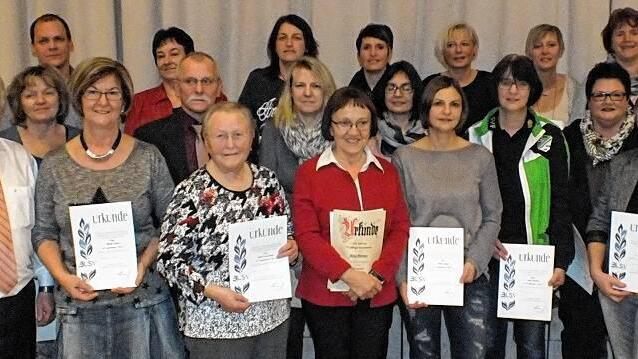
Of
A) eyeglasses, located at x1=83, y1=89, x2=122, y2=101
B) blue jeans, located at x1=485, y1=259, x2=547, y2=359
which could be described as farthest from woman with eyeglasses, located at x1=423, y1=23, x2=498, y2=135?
eyeglasses, located at x1=83, y1=89, x2=122, y2=101

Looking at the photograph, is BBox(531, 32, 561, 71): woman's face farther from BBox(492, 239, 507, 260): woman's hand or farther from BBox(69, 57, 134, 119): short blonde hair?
BBox(69, 57, 134, 119): short blonde hair

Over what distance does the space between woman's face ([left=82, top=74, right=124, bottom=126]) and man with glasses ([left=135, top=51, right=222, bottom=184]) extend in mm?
390

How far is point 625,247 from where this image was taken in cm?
337

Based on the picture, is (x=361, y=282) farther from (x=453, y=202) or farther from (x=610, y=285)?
(x=610, y=285)

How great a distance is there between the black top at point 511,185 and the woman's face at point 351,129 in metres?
0.74

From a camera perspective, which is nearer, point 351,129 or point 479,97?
point 351,129

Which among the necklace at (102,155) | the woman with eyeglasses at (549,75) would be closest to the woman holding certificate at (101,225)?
the necklace at (102,155)

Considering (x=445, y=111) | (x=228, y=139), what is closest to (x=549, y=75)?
(x=445, y=111)

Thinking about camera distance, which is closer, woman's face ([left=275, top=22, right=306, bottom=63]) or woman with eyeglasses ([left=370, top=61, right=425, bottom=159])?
woman with eyeglasses ([left=370, top=61, right=425, bottom=159])

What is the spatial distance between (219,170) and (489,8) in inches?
128

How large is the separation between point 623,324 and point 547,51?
1.73m

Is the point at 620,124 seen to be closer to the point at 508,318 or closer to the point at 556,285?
the point at 556,285

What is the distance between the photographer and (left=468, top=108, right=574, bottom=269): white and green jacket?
3553mm

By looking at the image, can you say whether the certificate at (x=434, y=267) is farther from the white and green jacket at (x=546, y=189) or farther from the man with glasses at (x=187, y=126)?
the man with glasses at (x=187, y=126)
